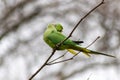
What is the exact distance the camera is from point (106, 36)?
42.5 ft

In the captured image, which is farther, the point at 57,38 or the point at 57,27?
the point at 57,38

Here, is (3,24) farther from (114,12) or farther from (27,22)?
(114,12)

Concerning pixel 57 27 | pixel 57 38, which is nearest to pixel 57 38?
pixel 57 38

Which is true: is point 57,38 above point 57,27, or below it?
below

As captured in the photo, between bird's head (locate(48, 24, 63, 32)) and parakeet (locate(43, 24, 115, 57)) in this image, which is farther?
parakeet (locate(43, 24, 115, 57))

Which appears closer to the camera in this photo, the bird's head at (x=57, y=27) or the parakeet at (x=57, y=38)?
the bird's head at (x=57, y=27)

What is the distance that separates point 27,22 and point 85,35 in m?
1.69

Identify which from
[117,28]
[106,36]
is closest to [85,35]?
[106,36]

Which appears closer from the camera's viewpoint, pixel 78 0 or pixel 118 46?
pixel 118 46

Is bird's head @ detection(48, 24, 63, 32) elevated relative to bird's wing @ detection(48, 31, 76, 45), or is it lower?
elevated

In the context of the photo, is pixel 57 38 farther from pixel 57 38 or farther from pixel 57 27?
pixel 57 27

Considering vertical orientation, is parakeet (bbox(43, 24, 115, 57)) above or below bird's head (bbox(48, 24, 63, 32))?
below

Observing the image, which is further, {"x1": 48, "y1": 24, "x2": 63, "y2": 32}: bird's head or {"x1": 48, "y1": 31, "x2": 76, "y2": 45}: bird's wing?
{"x1": 48, "y1": 31, "x2": 76, "y2": 45}: bird's wing

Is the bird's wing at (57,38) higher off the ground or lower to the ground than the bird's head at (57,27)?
lower
